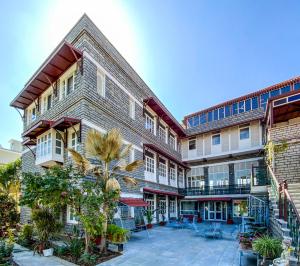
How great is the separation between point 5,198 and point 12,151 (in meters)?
16.3

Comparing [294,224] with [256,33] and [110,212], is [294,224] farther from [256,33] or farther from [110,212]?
[256,33]

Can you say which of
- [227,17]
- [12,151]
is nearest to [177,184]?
[227,17]

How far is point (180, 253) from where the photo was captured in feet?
30.9

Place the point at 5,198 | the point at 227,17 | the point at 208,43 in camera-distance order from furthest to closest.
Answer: the point at 5,198 → the point at 208,43 → the point at 227,17

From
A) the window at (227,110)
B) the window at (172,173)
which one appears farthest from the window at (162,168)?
the window at (227,110)

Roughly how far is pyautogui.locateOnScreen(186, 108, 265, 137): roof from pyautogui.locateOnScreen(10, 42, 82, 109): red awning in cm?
1504

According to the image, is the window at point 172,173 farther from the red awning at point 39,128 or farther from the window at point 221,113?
the red awning at point 39,128

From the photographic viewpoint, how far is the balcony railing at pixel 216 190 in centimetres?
2042

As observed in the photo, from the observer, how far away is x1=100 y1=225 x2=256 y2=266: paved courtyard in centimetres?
802

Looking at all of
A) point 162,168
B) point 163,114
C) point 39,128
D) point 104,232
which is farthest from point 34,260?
point 163,114

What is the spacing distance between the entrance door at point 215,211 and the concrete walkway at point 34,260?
17.2 m

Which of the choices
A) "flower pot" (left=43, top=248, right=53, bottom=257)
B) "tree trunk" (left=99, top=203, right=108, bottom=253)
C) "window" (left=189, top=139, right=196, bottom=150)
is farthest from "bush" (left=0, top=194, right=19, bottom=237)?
"window" (left=189, top=139, right=196, bottom=150)

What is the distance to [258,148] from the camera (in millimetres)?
20016

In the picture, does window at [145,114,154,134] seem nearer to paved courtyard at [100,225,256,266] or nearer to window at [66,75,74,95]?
window at [66,75,74,95]
